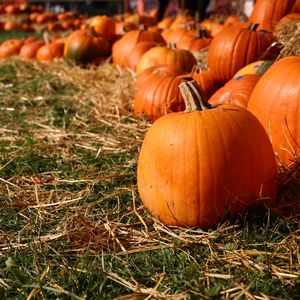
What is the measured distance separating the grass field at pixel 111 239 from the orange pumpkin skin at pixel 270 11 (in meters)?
1.70

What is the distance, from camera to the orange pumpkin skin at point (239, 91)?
3178 mm

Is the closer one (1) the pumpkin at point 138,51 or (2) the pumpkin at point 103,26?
(1) the pumpkin at point 138,51

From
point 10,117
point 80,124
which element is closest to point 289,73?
point 80,124

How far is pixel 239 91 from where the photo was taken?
3.23 metres

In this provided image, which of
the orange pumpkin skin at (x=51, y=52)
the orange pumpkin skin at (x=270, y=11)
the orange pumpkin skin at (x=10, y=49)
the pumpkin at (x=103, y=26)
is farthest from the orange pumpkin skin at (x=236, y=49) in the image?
the orange pumpkin skin at (x=10, y=49)

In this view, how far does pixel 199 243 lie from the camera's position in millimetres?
2023

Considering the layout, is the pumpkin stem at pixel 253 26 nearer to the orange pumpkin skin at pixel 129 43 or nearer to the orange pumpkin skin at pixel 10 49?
the orange pumpkin skin at pixel 129 43

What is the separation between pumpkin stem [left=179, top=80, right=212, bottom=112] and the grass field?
21.3 inches

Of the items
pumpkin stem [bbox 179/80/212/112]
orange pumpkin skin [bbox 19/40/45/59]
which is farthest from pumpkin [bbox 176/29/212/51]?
pumpkin stem [bbox 179/80/212/112]

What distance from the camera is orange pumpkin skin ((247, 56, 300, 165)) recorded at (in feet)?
8.21

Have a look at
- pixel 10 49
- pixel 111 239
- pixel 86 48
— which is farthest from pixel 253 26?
pixel 10 49

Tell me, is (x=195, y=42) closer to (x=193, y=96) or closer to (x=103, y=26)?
(x=103, y=26)

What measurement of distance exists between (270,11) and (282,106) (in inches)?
84.8

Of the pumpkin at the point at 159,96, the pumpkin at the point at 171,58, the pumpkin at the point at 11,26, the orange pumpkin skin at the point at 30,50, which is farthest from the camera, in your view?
the pumpkin at the point at 11,26
